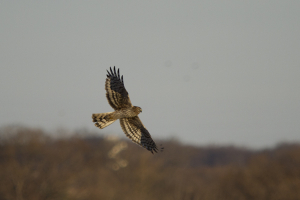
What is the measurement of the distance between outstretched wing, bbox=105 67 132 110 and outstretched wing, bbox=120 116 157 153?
1284 millimetres

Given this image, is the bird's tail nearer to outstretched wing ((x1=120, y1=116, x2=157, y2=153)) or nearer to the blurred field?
outstretched wing ((x1=120, y1=116, x2=157, y2=153))

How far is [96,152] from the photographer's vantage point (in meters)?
114

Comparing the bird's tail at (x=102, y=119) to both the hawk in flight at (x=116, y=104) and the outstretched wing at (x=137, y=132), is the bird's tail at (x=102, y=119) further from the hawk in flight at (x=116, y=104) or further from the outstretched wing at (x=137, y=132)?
the outstretched wing at (x=137, y=132)

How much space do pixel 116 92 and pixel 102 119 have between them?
97cm

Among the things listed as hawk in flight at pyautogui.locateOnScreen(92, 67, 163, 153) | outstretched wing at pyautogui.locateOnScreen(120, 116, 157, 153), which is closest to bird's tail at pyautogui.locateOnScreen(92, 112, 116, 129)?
hawk in flight at pyautogui.locateOnScreen(92, 67, 163, 153)

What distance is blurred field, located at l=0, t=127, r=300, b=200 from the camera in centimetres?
6950

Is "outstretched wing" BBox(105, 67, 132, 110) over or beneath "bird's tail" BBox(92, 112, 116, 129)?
over

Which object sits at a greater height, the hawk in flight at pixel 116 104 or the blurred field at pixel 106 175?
the blurred field at pixel 106 175

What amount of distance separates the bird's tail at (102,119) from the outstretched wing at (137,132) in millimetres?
1415

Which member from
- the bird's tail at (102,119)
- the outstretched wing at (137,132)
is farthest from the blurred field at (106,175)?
the bird's tail at (102,119)

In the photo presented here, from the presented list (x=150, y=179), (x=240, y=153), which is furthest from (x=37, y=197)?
(x=240, y=153)

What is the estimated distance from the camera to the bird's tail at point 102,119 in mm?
13092

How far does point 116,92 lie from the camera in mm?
13414

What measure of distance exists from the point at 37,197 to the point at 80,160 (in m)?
31.6
